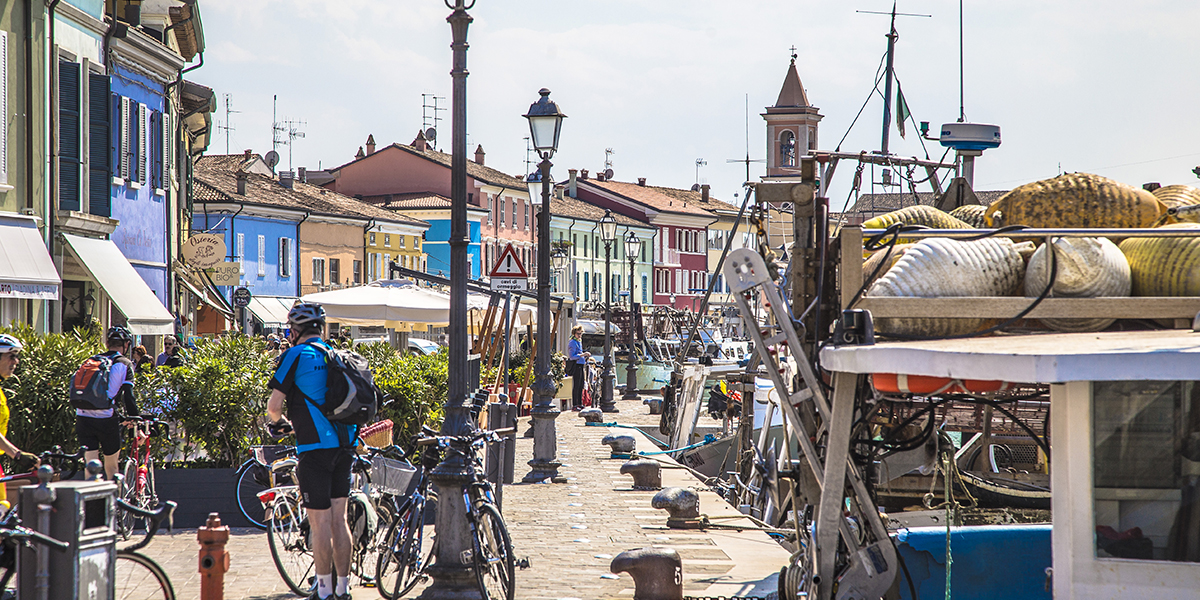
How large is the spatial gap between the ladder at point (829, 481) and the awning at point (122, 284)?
640 inches

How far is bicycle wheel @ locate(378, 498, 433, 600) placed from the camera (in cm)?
847

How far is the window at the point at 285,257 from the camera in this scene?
2314 inches

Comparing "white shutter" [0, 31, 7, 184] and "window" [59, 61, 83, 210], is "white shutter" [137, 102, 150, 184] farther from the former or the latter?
"white shutter" [0, 31, 7, 184]

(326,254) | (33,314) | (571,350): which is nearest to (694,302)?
(326,254)

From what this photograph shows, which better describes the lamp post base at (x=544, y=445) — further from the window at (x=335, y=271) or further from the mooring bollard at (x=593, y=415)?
the window at (x=335, y=271)

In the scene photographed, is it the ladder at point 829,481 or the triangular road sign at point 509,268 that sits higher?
the triangular road sign at point 509,268

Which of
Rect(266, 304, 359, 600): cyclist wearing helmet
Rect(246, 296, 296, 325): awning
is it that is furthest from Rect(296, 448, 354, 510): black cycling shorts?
Rect(246, 296, 296, 325): awning

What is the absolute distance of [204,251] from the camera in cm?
2866

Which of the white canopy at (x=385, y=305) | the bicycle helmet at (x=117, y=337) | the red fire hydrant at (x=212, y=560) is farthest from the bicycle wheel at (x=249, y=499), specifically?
the white canopy at (x=385, y=305)

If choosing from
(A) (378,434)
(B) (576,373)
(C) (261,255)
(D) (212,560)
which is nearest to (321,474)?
(D) (212,560)

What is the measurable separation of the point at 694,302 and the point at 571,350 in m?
70.6

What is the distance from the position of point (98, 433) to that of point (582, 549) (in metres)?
4.20

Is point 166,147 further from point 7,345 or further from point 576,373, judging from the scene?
point 7,345

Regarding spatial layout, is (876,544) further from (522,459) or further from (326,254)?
(326,254)
